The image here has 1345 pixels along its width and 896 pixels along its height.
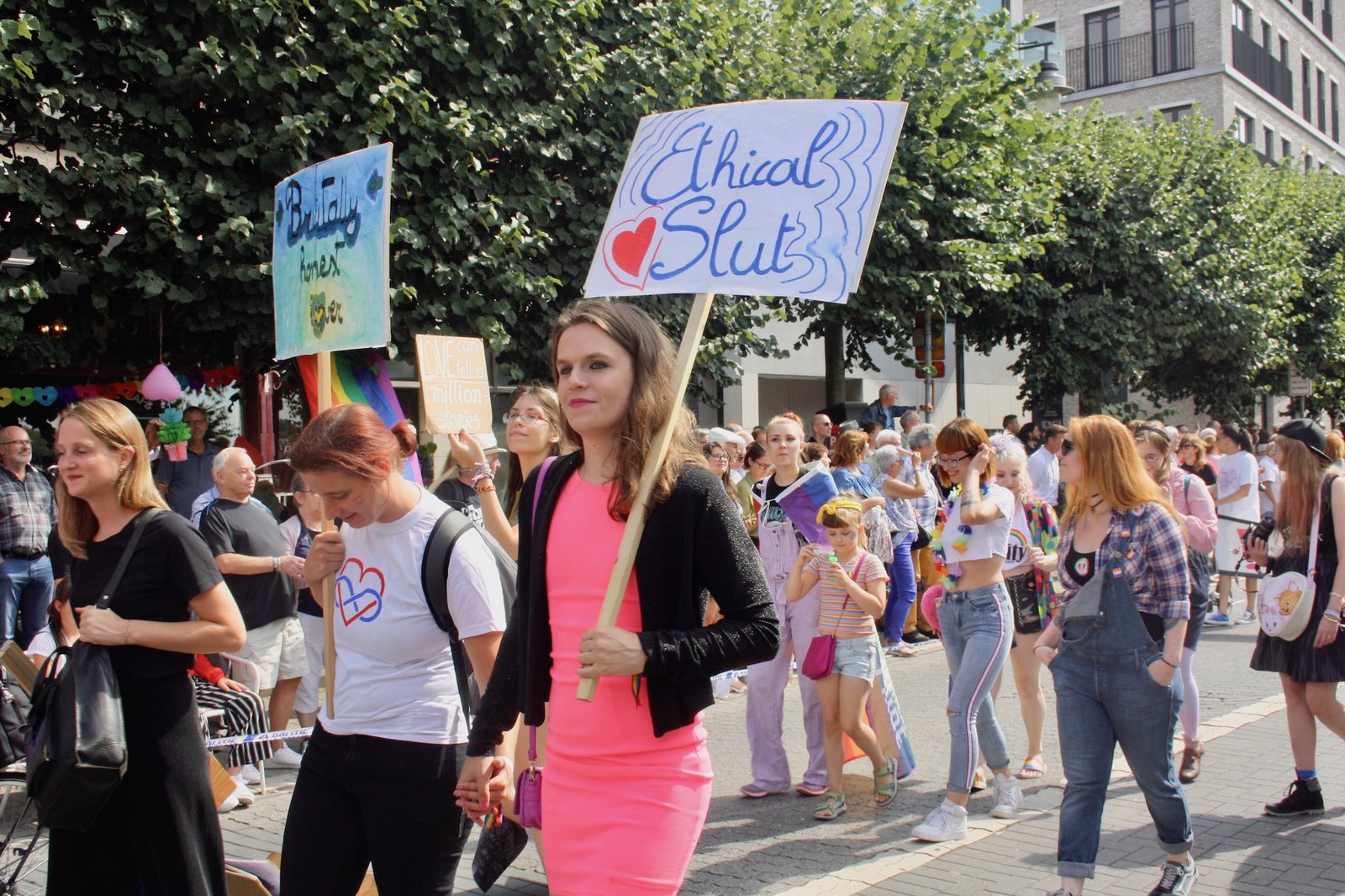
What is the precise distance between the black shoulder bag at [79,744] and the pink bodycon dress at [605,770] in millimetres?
1403

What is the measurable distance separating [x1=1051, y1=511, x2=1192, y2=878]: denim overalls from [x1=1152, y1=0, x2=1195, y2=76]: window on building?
39.3 m

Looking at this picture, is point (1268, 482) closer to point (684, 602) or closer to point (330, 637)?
point (330, 637)

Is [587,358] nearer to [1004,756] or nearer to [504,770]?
[504,770]

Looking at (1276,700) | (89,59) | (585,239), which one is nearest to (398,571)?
(1276,700)

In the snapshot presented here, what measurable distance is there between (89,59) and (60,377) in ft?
11.2

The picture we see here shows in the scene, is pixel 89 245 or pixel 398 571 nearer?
pixel 398 571

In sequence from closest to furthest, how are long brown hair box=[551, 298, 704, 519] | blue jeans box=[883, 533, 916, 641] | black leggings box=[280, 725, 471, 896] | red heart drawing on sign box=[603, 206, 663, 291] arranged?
long brown hair box=[551, 298, 704, 519]
black leggings box=[280, 725, 471, 896]
red heart drawing on sign box=[603, 206, 663, 291]
blue jeans box=[883, 533, 916, 641]

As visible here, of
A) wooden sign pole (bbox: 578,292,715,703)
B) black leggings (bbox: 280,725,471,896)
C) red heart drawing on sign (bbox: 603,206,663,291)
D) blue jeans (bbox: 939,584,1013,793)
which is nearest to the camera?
wooden sign pole (bbox: 578,292,715,703)

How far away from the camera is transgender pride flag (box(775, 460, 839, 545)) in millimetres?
6625

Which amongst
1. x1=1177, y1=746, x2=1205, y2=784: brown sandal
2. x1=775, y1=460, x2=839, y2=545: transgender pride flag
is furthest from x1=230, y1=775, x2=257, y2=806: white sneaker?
x1=1177, y1=746, x2=1205, y2=784: brown sandal

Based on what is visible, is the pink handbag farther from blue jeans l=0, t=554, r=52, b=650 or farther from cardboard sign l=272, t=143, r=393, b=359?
blue jeans l=0, t=554, r=52, b=650

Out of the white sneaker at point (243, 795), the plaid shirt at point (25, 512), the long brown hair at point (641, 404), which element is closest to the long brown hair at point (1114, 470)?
the long brown hair at point (641, 404)

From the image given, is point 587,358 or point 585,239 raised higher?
point 585,239

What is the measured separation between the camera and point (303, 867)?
123 inches
